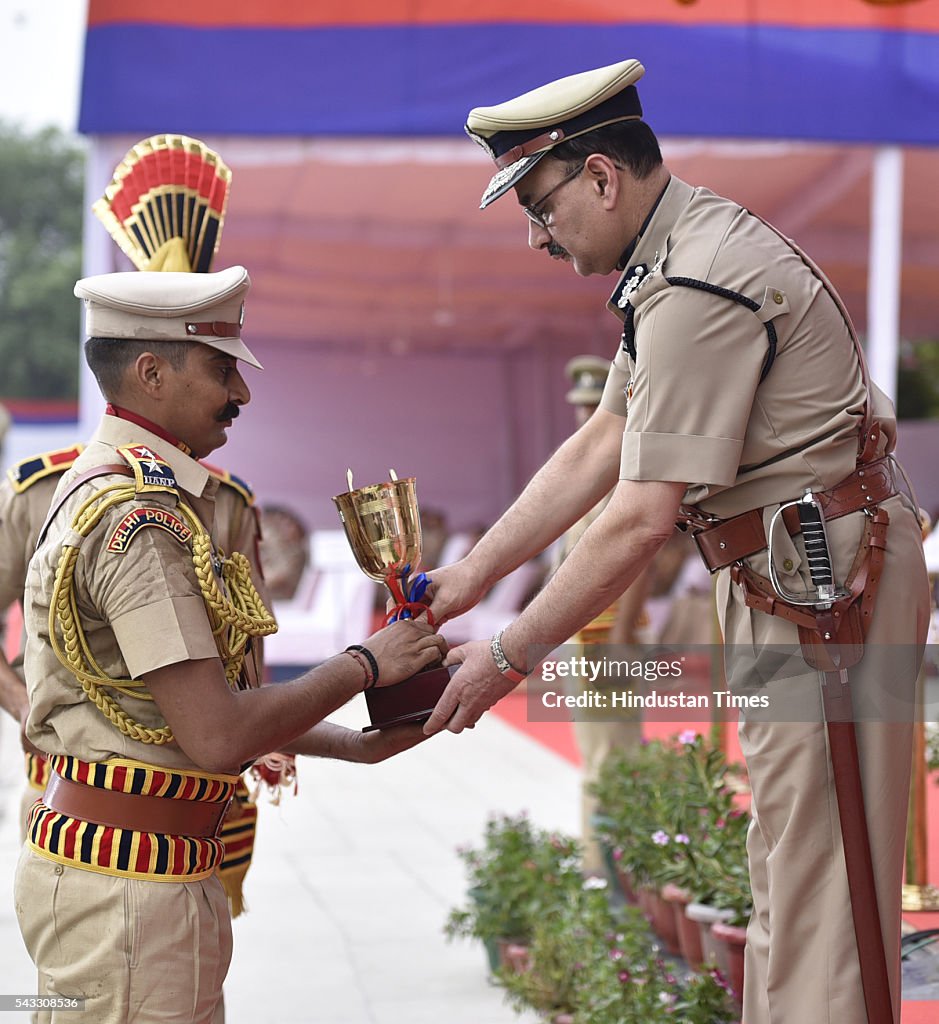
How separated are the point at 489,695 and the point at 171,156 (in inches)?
70.4

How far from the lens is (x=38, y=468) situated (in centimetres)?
354

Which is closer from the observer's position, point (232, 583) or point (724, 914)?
point (232, 583)

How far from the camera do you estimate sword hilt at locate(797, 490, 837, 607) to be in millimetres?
2334

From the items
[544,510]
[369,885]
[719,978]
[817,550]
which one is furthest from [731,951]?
[369,885]

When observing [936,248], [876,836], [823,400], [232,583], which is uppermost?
[936,248]

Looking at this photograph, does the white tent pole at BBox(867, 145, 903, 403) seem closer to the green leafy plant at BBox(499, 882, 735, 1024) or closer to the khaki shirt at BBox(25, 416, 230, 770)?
the green leafy plant at BBox(499, 882, 735, 1024)

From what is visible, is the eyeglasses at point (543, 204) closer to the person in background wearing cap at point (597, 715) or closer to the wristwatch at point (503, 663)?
the wristwatch at point (503, 663)

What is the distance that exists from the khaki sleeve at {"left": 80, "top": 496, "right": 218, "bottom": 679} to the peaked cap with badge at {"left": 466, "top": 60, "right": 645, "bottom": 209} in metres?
0.89

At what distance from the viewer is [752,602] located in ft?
7.98

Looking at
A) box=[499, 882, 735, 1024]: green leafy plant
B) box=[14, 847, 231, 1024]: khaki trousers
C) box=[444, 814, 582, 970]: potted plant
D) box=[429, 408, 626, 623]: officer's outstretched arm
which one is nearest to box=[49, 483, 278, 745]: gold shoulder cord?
box=[14, 847, 231, 1024]: khaki trousers

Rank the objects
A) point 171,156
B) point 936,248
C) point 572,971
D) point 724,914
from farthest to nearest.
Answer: point 936,248 < point 572,971 < point 724,914 < point 171,156

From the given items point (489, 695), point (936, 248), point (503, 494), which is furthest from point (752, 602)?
point (503, 494)

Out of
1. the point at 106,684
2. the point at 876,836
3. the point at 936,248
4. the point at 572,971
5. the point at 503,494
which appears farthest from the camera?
the point at 503,494

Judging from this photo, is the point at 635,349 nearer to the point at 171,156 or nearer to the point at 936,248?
the point at 171,156
